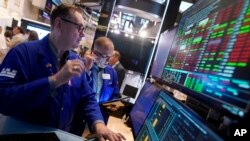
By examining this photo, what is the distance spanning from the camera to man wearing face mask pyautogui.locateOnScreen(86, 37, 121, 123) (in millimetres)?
3244

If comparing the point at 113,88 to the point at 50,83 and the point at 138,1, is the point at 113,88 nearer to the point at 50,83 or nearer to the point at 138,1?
the point at 50,83

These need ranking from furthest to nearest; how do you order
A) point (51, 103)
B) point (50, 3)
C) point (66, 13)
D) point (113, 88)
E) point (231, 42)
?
point (50, 3) < point (113, 88) < point (66, 13) < point (51, 103) < point (231, 42)

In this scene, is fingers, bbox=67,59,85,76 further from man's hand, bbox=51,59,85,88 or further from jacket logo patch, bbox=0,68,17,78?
jacket logo patch, bbox=0,68,17,78

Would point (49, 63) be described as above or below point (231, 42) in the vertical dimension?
below

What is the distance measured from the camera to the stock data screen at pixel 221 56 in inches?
28.0

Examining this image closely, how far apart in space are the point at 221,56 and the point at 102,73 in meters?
2.70

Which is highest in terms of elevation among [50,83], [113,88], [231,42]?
[231,42]

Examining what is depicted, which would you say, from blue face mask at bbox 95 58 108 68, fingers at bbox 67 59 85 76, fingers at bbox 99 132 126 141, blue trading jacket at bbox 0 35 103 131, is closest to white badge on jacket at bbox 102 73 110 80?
blue face mask at bbox 95 58 108 68

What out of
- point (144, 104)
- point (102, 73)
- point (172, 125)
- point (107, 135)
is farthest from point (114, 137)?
point (102, 73)

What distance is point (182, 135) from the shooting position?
965 mm

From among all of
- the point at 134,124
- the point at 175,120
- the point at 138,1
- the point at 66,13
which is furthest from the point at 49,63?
the point at 138,1

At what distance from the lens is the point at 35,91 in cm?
165

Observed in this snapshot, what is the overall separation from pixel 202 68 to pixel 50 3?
11.3 meters

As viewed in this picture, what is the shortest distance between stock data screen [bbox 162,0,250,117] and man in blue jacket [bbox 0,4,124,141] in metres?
0.67
